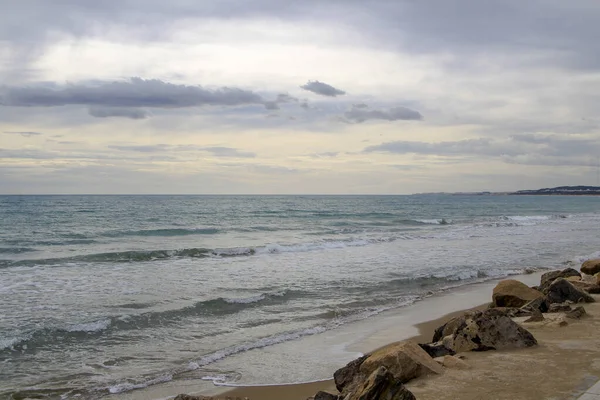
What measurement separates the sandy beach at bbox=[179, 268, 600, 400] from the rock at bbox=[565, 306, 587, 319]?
740mm

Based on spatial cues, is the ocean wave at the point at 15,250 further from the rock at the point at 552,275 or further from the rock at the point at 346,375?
the rock at the point at 346,375

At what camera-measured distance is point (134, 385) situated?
26.5 ft

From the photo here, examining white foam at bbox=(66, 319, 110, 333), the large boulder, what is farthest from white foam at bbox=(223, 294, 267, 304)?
the large boulder

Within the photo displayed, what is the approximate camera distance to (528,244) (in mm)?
30016

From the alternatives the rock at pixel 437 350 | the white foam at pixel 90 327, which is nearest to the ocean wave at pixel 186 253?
the white foam at pixel 90 327

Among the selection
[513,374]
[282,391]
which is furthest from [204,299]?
[513,374]

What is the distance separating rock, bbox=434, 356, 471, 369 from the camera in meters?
7.26

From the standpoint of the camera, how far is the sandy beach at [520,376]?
20.5 ft

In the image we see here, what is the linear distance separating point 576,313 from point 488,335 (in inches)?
117

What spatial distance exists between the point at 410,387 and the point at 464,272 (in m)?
13.7

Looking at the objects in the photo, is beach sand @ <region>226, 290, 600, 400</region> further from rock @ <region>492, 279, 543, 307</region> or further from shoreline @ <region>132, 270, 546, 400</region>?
rock @ <region>492, 279, 543, 307</region>

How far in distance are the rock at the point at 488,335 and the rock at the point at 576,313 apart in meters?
2.31

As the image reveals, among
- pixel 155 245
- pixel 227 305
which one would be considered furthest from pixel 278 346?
pixel 155 245

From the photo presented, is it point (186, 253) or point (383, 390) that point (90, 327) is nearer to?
point (383, 390)
